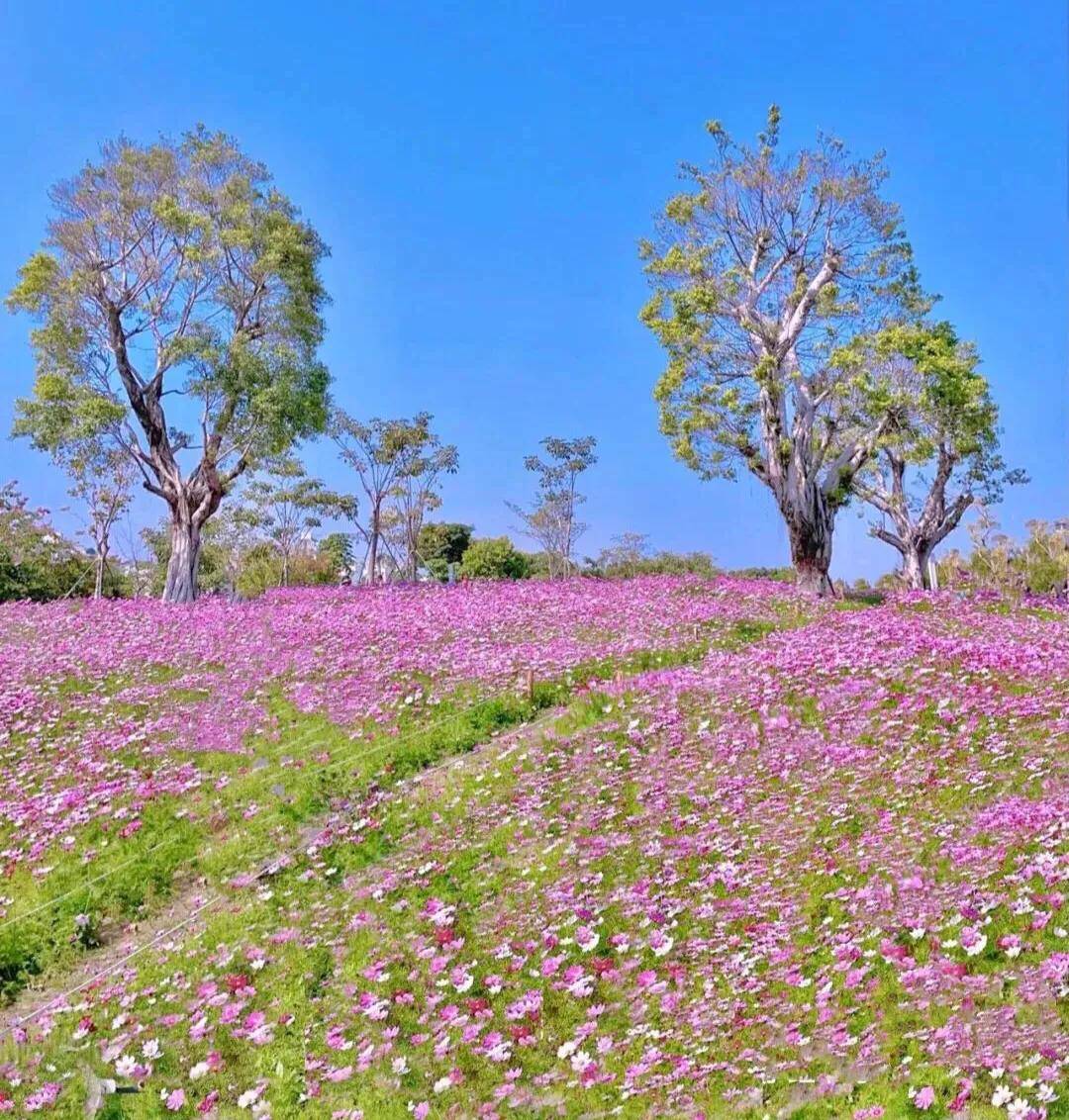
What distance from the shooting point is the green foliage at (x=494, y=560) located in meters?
62.1

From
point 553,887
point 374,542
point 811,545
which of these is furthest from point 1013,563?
point 553,887

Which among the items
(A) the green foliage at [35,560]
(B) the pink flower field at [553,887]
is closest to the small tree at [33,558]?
(A) the green foliage at [35,560]

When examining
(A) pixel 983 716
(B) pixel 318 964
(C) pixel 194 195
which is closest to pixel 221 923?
(B) pixel 318 964

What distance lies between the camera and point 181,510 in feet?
110

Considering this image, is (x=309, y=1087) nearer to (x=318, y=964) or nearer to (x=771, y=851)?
(x=318, y=964)

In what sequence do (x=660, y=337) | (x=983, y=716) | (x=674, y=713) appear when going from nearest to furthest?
1. (x=983, y=716)
2. (x=674, y=713)
3. (x=660, y=337)

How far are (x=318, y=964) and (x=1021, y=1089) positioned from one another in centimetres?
560

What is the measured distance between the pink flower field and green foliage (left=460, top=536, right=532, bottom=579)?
4426 centimetres

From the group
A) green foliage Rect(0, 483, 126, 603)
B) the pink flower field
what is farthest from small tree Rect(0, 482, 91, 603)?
the pink flower field

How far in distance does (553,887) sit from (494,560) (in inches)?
2105

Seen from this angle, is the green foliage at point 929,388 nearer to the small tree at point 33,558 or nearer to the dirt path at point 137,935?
the dirt path at point 137,935

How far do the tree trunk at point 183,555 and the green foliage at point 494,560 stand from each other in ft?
91.5

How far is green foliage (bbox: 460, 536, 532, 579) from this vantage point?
62.1 metres

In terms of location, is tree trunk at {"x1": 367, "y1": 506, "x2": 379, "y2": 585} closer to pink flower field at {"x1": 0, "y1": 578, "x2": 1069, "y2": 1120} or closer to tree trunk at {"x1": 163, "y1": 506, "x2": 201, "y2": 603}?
tree trunk at {"x1": 163, "y1": 506, "x2": 201, "y2": 603}
